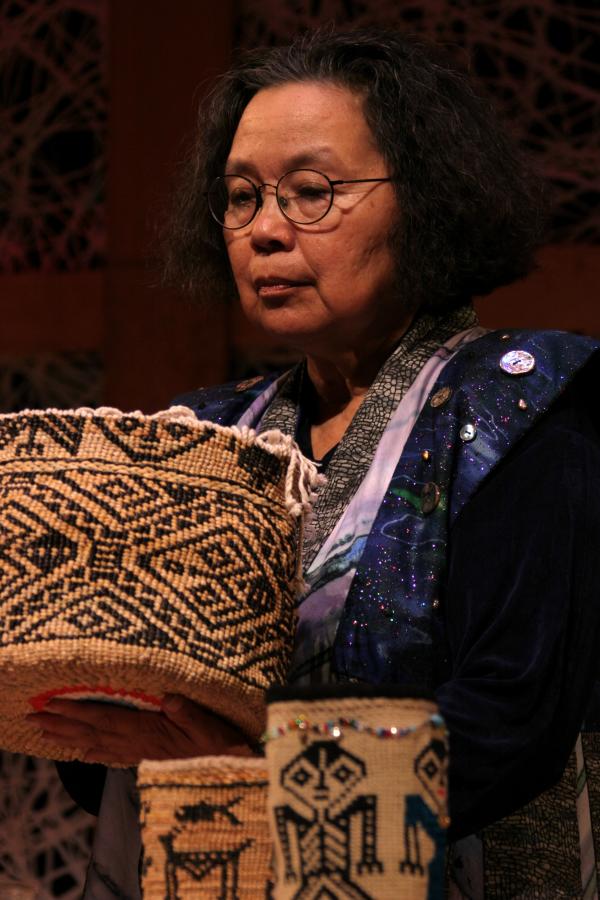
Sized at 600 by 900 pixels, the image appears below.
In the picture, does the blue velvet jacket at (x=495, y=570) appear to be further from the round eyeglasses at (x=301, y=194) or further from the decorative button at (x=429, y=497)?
the round eyeglasses at (x=301, y=194)

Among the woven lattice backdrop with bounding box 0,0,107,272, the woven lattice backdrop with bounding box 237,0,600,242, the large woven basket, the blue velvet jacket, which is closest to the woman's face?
the blue velvet jacket

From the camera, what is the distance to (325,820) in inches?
39.8

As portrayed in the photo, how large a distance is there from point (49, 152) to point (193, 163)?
1.25 m

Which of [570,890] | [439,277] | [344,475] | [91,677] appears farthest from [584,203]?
[91,677]

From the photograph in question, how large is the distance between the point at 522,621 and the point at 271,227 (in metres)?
0.63

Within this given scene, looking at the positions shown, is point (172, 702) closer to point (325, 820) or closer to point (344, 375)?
point (325, 820)

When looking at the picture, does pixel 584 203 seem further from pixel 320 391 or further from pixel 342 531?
pixel 342 531

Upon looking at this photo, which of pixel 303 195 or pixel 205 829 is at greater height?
pixel 303 195

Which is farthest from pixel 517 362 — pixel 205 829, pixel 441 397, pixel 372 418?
pixel 205 829

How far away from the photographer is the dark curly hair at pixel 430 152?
6.11ft

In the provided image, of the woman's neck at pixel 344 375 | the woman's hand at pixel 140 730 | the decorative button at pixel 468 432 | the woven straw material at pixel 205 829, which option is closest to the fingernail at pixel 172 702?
the woman's hand at pixel 140 730

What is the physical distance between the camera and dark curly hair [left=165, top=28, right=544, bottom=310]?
186 centimetres

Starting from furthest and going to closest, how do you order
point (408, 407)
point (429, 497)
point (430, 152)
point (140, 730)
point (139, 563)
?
1. point (430, 152)
2. point (408, 407)
3. point (429, 497)
4. point (140, 730)
5. point (139, 563)

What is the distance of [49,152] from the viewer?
3334 millimetres
